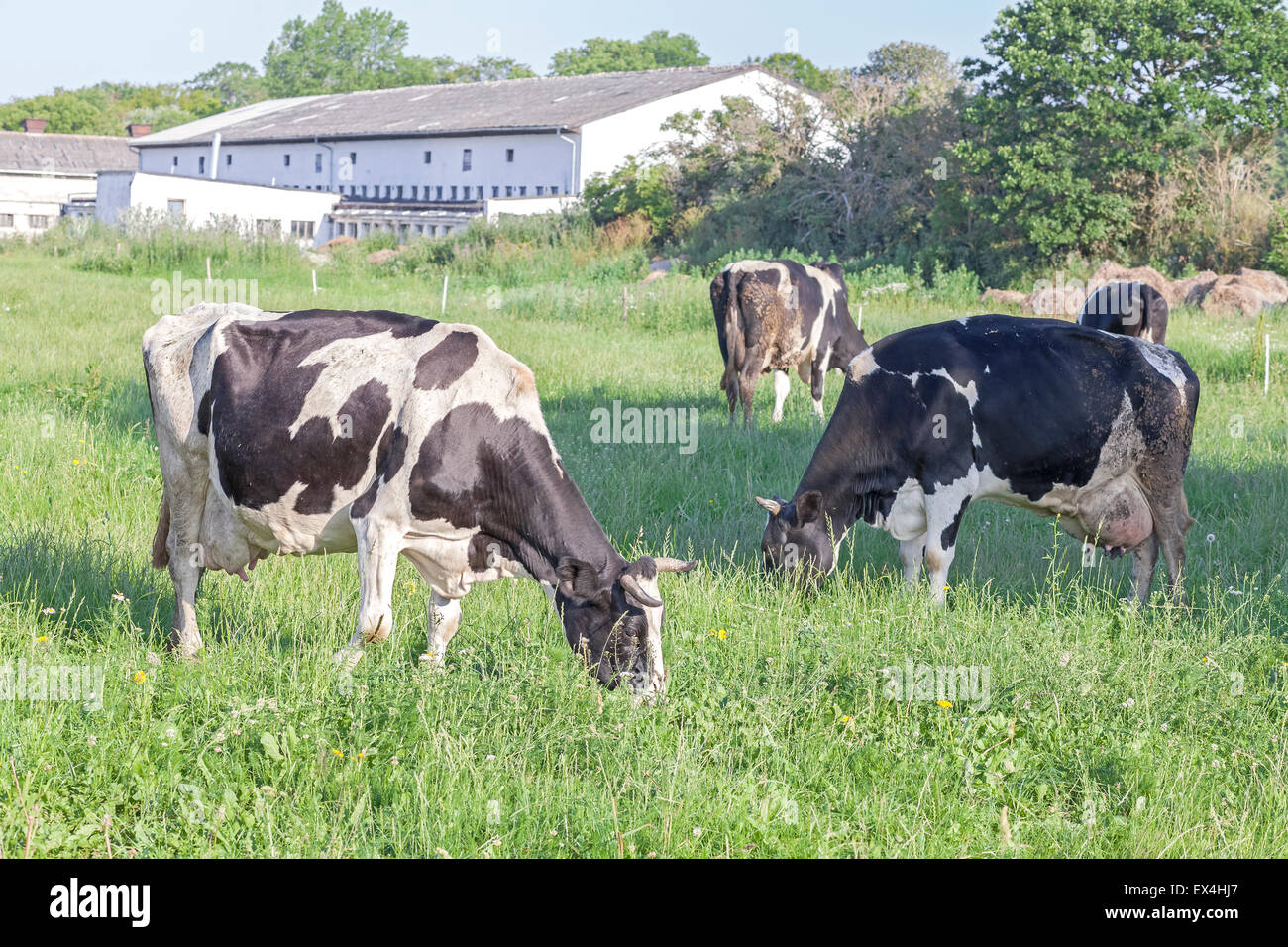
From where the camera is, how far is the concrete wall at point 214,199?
4306cm

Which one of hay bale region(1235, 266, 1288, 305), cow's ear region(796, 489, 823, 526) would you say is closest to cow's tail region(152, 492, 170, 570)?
cow's ear region(796, 489, 823, 526)

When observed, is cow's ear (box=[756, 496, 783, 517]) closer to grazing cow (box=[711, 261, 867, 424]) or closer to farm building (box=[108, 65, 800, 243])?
grazing cow (box=[711, 261, 867, 424])

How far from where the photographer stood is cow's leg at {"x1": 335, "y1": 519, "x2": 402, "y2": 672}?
4.90 m

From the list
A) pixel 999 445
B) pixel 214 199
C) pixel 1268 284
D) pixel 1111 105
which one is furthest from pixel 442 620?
pixel 214 199

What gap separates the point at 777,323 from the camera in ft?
44.0

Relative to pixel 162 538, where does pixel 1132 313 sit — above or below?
above

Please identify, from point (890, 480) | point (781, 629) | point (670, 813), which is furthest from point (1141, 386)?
point (670, 813)

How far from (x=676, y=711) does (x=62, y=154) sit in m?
69.1

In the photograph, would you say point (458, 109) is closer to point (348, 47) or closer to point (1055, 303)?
point (1055, 303)

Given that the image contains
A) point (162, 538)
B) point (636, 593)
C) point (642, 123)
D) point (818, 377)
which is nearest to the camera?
point (636, 593)

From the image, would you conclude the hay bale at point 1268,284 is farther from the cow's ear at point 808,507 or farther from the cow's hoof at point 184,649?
the cow's hoof at point 184,649

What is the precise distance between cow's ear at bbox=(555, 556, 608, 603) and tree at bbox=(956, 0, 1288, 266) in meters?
23.2

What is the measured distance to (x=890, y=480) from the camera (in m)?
7.02

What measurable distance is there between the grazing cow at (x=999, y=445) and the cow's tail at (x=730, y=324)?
232 inches
